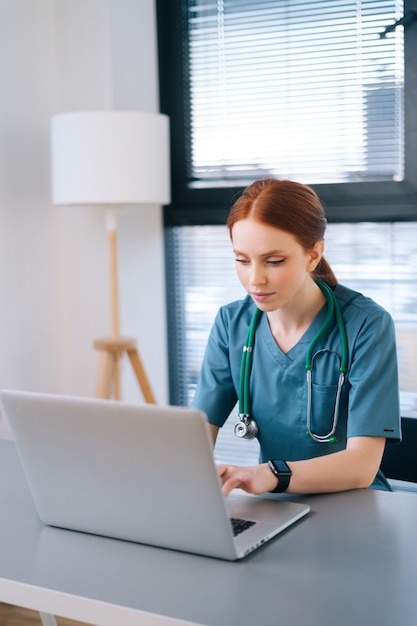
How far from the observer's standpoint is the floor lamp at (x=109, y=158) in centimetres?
273

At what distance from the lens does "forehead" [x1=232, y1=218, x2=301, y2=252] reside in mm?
1514

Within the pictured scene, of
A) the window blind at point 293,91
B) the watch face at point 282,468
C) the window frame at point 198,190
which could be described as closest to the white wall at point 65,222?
the window frame at point 198,190

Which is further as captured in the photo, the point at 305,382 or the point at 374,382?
the point at 305,382

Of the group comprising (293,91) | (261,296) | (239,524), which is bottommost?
(239,524)

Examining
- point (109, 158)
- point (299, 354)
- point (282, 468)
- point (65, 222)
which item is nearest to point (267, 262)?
point (299, 354)

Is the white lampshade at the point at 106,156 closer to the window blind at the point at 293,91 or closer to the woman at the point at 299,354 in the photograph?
the window blind at the point at 293,91

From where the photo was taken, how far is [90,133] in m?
2.73

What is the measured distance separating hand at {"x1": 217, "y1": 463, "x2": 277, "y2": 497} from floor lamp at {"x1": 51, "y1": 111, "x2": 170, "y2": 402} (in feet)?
5.28

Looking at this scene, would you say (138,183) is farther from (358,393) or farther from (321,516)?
(321,516)

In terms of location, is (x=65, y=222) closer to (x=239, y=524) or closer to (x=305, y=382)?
(x=305, y=382)

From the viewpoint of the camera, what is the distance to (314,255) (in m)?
1.60

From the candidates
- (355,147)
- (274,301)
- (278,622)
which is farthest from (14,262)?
(278,622)

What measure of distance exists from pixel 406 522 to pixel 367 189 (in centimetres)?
185

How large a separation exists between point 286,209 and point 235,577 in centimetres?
73
